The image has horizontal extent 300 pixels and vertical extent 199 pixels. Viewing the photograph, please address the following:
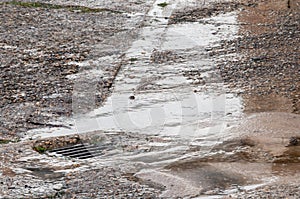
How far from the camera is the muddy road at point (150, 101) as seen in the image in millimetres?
7054

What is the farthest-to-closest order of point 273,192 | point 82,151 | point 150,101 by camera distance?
point 150,101, point 82,151, point 273,192

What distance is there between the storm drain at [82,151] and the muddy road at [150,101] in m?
0.01

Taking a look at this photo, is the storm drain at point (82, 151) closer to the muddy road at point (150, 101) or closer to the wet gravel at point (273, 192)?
the muddy road at point (150, 101)

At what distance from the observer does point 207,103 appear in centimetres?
916

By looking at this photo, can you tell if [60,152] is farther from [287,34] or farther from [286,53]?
[287,34]

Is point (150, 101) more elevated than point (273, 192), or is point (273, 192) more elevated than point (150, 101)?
point (273, 192)

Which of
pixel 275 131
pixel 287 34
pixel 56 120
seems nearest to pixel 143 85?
pixel 56 120

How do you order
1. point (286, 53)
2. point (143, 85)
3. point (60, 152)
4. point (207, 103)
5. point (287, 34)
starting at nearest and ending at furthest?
1. point (60, 152)
2. point (207, 103)
3. point (143, 85)
4. point (286, 53)
5. point (287, 34)

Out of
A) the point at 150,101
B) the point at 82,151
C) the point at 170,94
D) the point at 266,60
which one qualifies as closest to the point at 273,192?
the point at 82,151

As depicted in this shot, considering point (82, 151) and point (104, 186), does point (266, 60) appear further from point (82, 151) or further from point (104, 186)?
point (104, 186)

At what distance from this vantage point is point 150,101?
9.24 m

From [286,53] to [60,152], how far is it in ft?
14.5

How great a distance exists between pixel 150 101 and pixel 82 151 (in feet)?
5.76

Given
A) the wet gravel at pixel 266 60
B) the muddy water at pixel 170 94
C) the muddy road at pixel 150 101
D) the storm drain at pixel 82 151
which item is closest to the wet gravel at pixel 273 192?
the muddy road at pixel 150 101
